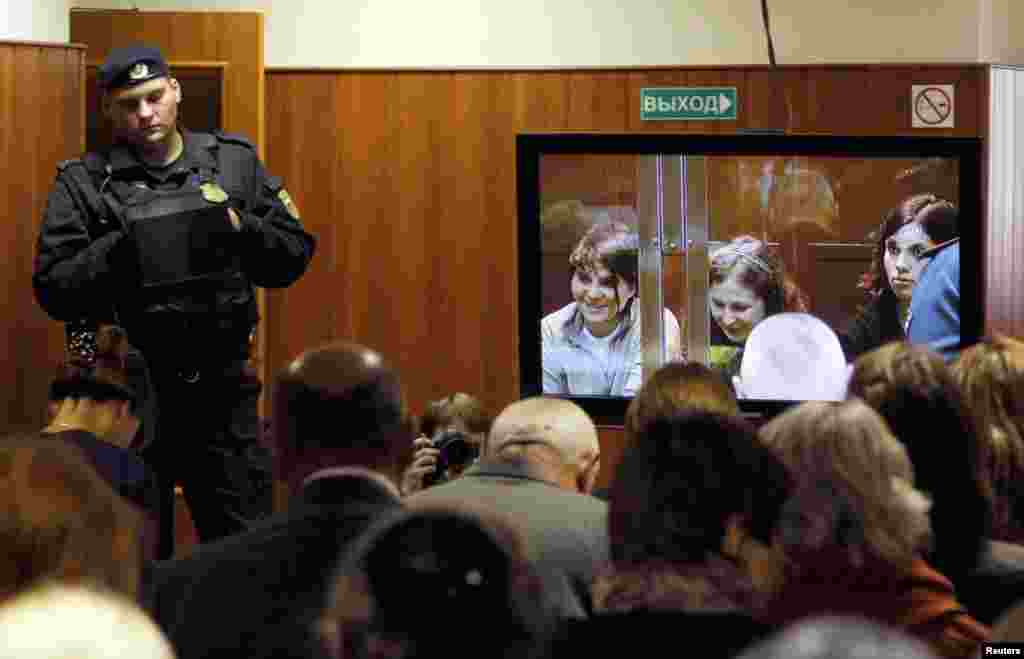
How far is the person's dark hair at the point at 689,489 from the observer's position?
240cm

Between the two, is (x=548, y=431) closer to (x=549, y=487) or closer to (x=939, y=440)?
(x=549, y=487)

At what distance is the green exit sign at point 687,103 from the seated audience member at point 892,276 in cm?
74

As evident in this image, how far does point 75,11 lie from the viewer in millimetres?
6141

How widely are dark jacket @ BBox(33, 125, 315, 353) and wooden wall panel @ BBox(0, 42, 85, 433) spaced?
0.34 m

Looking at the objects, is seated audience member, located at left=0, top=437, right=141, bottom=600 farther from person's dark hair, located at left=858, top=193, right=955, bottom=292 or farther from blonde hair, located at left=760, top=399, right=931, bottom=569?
person's dark hair, located at left=858, top=193, right=955, bottom=292

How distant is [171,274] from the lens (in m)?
4.79

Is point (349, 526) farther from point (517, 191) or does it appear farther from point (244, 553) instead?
point (517, 191)

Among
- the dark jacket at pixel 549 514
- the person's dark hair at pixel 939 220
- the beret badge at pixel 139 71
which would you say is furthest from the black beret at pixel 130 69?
the person's dark hair at pixel 939 220

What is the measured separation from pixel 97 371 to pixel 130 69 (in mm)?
1097

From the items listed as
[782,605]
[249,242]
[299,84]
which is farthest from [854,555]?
[299,84]

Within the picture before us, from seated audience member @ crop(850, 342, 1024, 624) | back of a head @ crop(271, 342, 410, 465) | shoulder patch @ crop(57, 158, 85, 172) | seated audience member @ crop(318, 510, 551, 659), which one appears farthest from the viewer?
shoulder patch @ crop(57, 158, 85, 172)

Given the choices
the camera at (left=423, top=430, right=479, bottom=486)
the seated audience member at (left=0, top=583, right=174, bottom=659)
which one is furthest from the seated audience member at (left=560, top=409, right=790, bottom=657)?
the camera at (left=423, top=430, right=479, bottom=486)

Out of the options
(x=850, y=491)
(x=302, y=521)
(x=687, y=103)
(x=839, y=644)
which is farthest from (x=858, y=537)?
(x=687, y=103)

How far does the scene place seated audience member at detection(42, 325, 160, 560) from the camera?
3.74 meters
